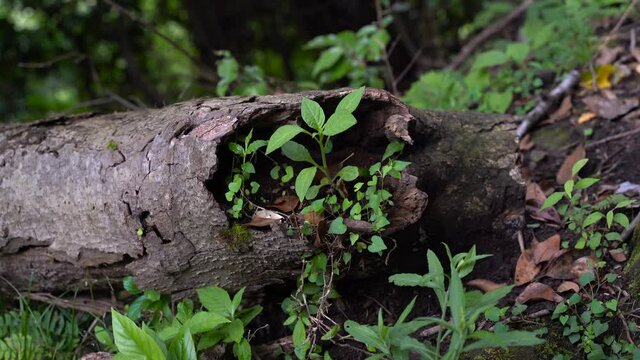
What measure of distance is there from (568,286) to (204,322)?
1393 mm

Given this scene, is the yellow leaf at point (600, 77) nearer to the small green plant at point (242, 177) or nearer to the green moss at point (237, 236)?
the small green plant at point (242, 177)

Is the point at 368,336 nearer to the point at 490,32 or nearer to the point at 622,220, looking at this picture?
the point at 622,220

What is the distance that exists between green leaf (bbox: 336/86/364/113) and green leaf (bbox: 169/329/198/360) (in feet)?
3.15

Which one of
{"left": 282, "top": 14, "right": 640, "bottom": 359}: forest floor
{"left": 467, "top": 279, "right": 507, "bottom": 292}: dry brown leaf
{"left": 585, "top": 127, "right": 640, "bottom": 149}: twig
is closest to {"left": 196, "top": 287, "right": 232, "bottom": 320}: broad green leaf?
{"left": 282, "top": 14, "right": 640, "bottom": 359}: forest floor

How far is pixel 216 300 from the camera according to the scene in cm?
235

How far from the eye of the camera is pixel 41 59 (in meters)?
6.33

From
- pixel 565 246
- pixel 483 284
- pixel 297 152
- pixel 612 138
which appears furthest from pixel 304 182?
pixel 612 138

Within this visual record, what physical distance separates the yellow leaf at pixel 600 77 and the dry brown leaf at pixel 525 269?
155cm

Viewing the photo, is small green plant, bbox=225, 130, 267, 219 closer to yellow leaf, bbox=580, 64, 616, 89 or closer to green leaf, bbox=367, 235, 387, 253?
green leaf, bbox=367, 235, 387, 253

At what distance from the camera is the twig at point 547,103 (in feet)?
11.4

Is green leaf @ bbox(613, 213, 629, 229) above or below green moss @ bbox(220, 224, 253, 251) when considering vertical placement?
below

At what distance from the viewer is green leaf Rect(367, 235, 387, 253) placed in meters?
2.21

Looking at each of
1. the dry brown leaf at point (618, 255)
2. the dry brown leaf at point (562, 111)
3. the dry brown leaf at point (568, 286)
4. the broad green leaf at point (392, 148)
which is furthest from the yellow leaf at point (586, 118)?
the broad green leaf at point (392, 148)

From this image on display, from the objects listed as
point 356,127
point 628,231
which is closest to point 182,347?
point 356,127
